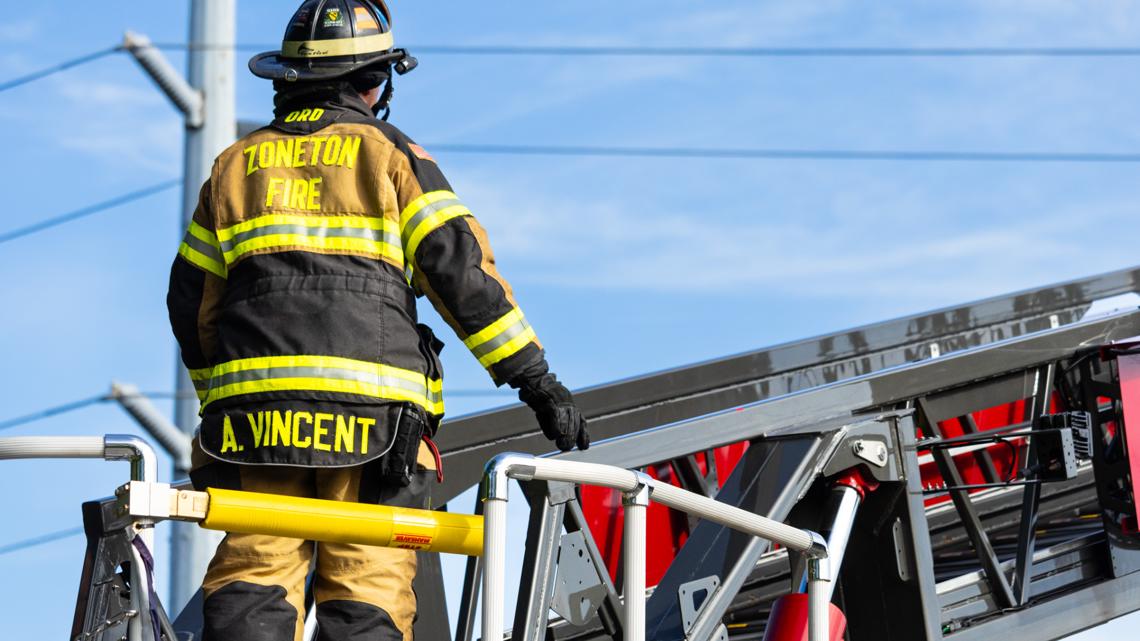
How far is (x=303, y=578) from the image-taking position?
3.18m

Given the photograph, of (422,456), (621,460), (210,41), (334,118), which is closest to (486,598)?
(422,456)

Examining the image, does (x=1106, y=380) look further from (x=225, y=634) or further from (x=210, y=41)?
(x=210, y=41)

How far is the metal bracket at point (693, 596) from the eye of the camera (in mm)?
3848

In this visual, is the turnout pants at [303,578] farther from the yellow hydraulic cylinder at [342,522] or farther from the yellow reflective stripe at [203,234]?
the yellow reflective stripe at [203,234]

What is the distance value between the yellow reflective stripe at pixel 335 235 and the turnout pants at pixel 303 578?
47 cm

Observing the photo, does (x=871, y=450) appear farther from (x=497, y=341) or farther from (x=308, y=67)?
(x=308, y=67)

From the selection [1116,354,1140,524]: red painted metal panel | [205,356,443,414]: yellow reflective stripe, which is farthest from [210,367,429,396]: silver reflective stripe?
[1116,354,1140,524]: red painted metal panel

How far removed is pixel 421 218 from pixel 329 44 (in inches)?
20.0

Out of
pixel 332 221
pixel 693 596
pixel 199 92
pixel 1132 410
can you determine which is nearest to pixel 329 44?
pixel 332 221

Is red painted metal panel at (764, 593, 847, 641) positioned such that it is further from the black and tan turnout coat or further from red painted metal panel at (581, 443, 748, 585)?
red painted metal panel at (581, 443, 748, 585)

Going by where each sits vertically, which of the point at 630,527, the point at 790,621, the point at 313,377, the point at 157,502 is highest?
the point at 313,377

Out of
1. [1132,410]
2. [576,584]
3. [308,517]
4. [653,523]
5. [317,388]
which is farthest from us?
[653,523]

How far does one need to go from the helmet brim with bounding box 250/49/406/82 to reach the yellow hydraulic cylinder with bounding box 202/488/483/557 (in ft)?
3.35

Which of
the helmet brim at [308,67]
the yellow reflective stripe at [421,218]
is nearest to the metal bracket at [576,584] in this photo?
the yellow reflective stripe at [421,218]
